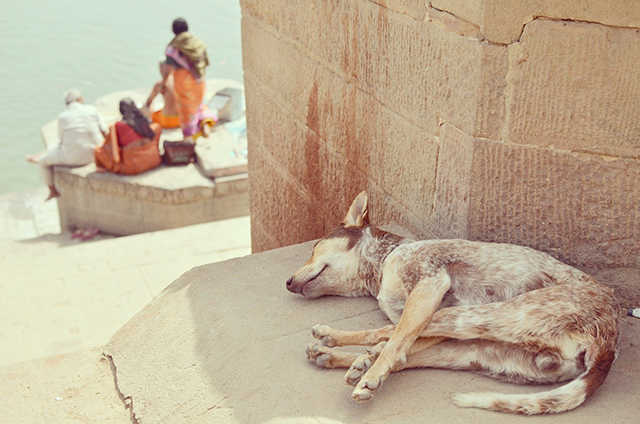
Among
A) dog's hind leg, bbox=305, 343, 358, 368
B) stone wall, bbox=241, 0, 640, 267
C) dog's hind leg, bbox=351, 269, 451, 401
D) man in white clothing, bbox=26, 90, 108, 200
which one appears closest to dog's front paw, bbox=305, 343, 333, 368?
dog's hind leg, bbox=305, 343, 358, 368

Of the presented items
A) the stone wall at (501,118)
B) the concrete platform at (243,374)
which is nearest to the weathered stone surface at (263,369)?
the concrete platform at (243,374)

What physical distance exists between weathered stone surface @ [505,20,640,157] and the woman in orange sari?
25.8ft

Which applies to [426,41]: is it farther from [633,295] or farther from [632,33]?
[633,295]

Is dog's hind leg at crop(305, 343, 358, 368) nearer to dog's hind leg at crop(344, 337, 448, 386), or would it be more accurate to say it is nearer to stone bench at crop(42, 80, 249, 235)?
dog's hind leg at crop(344, 337, 448, 386)

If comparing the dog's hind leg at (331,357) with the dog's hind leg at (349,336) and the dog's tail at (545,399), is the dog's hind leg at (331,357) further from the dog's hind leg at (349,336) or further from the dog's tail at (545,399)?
the dog's tail at (545,399)

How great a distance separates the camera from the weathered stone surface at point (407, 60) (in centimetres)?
295

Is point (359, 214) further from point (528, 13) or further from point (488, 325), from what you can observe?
point (528, 13)

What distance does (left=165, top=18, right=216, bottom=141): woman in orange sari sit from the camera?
10.2 meters

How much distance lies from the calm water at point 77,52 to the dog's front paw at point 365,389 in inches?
489

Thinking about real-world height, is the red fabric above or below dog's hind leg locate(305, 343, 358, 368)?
below

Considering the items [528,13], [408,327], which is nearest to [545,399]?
[408,327]

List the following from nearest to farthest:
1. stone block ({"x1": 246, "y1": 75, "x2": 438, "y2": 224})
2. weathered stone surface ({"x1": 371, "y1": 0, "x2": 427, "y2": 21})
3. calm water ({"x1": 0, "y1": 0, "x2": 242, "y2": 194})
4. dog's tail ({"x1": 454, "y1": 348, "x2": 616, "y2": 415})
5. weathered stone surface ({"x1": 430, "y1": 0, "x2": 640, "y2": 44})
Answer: dog's tail ({"x1": 454, "y1": 348, "x2": 616, "y2": 415}), weathered stone surface ({"x1": 430, "y1": 0, "x2": 640, "y2": 44}), weathered stone surface ({"x1": 371, "y1": 0, "x2": 427, "y2": 21}), stone block ({"x1": 246, "y1": 75, "x2": 438, "y2": 224}), calm water ({"x1": 0, "y1": 0, "x2": 242, "y2": 194})

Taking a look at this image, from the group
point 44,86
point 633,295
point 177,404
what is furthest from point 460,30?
point 44,86

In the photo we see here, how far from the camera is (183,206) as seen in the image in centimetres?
945
